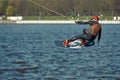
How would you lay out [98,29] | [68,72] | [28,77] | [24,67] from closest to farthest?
[98,29] < [28,77] < [68,72] < [24,67]

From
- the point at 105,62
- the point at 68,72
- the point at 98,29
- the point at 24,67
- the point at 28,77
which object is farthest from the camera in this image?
the point at 105,62

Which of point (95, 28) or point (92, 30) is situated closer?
point (95, 28)

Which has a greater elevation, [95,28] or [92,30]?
[95,28]

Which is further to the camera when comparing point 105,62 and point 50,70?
point 105,62

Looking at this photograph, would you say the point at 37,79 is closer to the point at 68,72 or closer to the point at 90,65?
the point at 68,72

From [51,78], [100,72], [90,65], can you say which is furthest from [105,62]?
[51,78]

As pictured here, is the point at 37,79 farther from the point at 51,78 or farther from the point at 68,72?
the point at 68,72

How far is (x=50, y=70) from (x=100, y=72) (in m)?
5.05

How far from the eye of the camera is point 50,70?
50.7 m

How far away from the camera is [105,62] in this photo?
192ft

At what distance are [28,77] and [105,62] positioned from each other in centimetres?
1529

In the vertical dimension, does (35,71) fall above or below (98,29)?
below

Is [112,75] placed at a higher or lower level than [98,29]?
lower

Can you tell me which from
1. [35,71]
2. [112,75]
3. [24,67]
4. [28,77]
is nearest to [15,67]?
[24,67]
